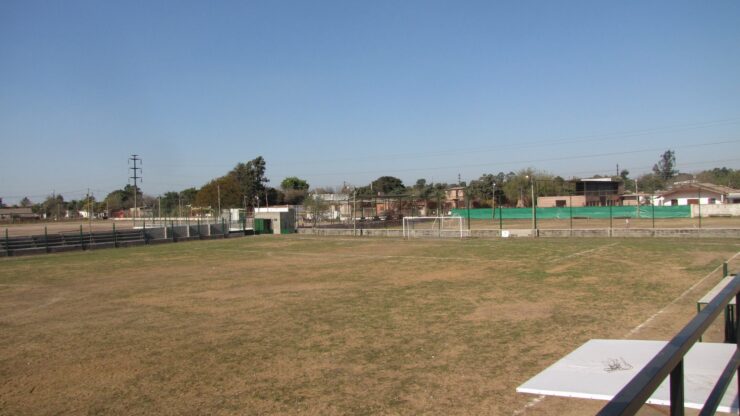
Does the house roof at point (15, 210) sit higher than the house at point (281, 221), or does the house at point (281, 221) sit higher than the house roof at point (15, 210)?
the house roof at point (15, 210)

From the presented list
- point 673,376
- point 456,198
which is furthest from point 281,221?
point 673,376

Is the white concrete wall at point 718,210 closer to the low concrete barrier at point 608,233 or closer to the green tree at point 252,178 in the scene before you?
the low concrete barrier at point 608,233

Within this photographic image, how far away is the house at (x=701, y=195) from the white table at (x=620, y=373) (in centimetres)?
6409

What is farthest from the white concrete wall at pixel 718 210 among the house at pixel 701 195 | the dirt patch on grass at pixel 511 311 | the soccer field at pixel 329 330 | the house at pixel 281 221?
the dirt patch on grass at pixel 511 311

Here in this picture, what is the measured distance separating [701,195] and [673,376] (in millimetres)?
73689

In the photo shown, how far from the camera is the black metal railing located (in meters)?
1.43

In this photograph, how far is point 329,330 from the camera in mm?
9406

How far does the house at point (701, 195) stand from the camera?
6022cm

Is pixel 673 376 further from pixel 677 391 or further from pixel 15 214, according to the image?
pixel 15 214

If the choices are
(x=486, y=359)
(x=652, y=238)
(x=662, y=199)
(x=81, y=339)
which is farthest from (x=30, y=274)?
(x=662, y=199)

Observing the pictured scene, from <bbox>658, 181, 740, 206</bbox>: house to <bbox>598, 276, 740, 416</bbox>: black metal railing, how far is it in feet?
218

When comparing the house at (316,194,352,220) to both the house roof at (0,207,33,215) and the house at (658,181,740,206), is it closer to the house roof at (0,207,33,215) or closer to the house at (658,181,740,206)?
the house at (658,181,740,206)

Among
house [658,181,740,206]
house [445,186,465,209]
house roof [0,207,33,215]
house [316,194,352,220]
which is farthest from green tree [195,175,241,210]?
house [658,181,740,206]

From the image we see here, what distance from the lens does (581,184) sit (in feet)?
258
